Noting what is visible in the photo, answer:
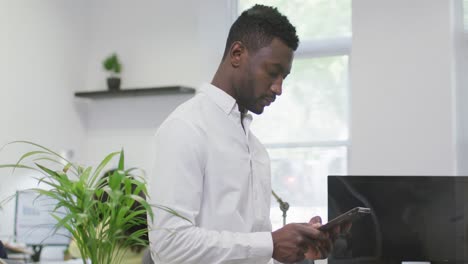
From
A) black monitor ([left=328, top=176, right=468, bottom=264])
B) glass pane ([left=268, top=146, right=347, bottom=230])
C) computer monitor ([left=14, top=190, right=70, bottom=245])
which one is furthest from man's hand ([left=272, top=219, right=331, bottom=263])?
computer monitor ([left=14, top=190, right=70, bottom=245])

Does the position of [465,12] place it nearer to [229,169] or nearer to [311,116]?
[311,116]

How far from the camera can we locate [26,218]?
401cm

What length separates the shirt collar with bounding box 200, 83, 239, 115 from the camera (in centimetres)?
155

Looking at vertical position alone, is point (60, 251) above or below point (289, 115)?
below

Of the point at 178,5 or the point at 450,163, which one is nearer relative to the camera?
the point at 450,163

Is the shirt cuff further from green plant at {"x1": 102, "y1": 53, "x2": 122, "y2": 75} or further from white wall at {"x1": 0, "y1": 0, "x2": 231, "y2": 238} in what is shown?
green plant at {"x1": 102, "y1": 53, "x2": 122, "y2": 75}

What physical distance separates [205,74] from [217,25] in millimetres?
330

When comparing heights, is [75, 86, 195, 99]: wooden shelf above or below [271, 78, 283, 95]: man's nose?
above

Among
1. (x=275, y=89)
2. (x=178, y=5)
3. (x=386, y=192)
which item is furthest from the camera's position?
(x=178, y=5)

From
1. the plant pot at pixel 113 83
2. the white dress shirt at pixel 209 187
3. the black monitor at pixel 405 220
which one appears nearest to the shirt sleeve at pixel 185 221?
the white dress shirt at pixel 209 187

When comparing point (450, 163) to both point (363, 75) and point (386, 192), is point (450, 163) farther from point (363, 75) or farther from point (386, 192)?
point (386, 192)

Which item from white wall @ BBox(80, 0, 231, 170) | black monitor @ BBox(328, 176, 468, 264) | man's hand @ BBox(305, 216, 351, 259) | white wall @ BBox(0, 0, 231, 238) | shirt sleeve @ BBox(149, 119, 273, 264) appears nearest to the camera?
shirt sleeve @ BBox(149, 119, 273, 264)

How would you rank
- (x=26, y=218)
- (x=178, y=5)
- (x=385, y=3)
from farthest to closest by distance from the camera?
(x=178, y=5) < (x=26, y=218) < (x=385, y=3)

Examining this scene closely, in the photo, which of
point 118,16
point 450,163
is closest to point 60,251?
point 118,16
